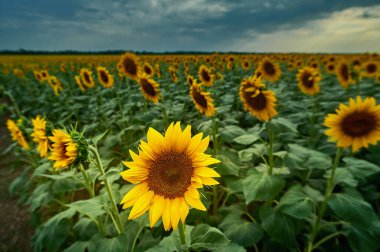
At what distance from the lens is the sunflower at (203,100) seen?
319 cm

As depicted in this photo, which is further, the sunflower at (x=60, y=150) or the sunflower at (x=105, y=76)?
the sunflower at (x=105, y=76)

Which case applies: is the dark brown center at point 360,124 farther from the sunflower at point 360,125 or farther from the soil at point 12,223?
the soil at point 12,223

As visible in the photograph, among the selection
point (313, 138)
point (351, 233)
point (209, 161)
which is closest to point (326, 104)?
point (313, 138)

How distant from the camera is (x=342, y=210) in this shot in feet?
7.66

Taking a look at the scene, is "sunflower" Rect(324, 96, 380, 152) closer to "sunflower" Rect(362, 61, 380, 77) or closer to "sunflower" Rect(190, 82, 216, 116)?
"sunflower" Rect(190, 82, 216, 116)

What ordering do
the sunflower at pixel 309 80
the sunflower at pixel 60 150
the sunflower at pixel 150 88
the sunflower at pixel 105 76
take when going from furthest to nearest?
the sunflower at pixel 105 76 < the sunflower at pixel 309 80 < the sunflower at pixel 150 88 < the sunflower at pixel 60 150

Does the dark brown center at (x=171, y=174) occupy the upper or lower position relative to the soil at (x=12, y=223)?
upper

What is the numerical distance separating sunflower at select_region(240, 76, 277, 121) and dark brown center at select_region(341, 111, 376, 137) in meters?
0.77

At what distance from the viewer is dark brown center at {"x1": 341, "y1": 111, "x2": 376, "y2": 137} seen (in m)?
2.67

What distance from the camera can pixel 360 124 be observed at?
269 cm

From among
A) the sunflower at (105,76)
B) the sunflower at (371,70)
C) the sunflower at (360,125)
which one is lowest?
the sunflower at (371,70)

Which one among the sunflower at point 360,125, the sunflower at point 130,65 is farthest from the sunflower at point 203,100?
the sunflower at point 130,65

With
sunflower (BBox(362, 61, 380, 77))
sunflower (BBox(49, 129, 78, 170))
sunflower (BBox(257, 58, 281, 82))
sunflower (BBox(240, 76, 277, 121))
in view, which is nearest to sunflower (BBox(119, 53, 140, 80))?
sunflower (BBox(240, 76, 277, 121))

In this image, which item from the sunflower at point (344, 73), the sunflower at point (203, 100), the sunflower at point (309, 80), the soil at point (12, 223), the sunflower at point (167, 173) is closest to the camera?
the sunflower at point (167, 173)
